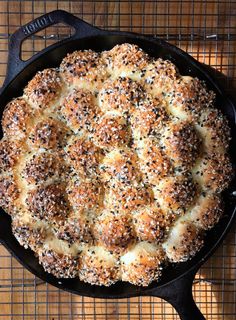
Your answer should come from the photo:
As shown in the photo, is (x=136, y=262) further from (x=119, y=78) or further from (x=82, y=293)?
(x=119, y=78)

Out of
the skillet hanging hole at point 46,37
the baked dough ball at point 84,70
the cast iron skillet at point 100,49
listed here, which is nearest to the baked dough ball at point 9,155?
the cast iron skillet at point 100,49

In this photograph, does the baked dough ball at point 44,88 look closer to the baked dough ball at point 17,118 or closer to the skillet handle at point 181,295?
the baked dough ball at point 17,118

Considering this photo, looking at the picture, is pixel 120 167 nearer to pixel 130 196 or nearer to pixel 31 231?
pixel 130 196

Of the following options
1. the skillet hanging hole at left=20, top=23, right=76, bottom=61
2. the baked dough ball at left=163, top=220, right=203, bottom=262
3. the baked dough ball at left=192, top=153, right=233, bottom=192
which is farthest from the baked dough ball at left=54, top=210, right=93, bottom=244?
the skillet hanging hole at left=20, top=23, right=76, bottom=61

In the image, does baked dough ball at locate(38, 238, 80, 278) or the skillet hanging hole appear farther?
the skillet hanging hole

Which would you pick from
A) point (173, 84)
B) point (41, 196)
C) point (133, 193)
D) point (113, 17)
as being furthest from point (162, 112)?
point (113, 17)

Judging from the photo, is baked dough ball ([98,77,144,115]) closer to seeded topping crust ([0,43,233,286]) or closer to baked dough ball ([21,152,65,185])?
seeded topping crust ([0,43,233,286])
